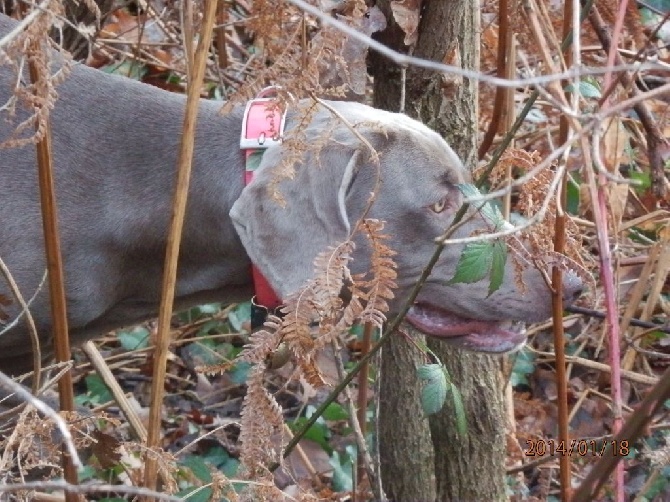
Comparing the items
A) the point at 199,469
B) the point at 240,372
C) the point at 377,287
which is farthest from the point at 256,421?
the point at 240,372

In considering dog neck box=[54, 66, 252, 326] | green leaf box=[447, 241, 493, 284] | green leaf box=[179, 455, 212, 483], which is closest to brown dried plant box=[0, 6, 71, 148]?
green leaf box=[447, 241, 493, 284]

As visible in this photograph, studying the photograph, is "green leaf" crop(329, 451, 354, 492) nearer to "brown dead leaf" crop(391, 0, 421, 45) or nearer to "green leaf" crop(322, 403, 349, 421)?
"green leaf" crop(322, 403, 349, 421)

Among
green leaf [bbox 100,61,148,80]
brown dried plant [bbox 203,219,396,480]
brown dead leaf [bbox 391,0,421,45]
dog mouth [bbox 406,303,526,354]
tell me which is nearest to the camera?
brown dried plant [bbox 203,219,396,480]

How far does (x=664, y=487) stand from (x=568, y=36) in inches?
69.1

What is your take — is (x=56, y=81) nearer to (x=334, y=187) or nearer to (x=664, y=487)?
(x=334, y=187)

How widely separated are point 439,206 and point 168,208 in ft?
2.53

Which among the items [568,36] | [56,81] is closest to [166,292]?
[56,81]

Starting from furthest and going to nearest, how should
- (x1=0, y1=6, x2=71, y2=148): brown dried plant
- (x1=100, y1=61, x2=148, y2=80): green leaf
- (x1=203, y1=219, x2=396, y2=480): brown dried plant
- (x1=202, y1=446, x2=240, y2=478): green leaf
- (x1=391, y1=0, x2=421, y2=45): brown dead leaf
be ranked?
(x1=100, y1=61, x2=148, y2=80): green leaf
(x1=202, y1=446, x2=240, y2=478): green leaf
(x1=391, y1=0, x2=421, y2=45): brown dead leaf
(x1=203, y1=219, x2=396, y2=480): brown dried plant
(x1=0, y1=6, x2=71, y2=148): brown dried plant

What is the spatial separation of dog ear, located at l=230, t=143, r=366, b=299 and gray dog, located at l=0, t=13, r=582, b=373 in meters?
0.02

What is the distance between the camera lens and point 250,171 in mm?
2904

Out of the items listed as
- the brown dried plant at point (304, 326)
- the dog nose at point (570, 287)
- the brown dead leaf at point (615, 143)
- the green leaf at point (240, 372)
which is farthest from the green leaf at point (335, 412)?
the brown dried plant at point (304, 326)

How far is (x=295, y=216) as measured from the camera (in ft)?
8.85

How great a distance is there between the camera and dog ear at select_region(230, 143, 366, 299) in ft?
8.79

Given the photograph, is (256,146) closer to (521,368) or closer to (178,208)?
(178,208)
